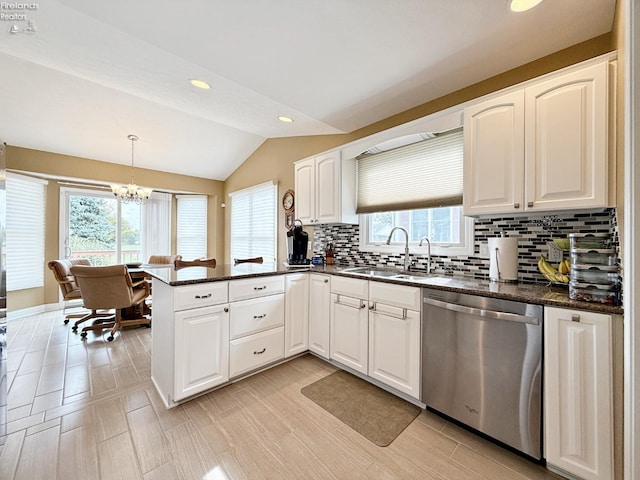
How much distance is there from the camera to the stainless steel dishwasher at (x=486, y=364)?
137 centimetres

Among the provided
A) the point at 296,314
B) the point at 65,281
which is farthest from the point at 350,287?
the point at 65,281

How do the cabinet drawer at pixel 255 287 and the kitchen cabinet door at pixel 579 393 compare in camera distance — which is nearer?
the kitchen cabinet door at pixel 579 393

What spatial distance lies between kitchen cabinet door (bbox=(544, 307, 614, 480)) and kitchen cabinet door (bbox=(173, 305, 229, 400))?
6.66ft

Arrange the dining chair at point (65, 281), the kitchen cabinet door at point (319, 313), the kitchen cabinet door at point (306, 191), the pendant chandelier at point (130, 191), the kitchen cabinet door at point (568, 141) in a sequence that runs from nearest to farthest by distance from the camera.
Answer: the kitchen cabinet door at point (568, 141) < the kitchen cabinet door at point (319, 313) < the kitchen cabinet door at point (306, 191) < the dining chair at point (65, 281) < the pendant chandelier at point (130, 191)

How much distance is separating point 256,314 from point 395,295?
117cm

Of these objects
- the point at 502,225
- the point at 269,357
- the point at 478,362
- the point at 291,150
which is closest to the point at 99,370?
the point at 269,357

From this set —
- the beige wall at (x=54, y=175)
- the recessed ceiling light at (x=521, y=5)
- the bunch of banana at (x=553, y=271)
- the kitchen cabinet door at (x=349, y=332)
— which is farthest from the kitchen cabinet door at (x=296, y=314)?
the beige wall at (x=54, y=175)

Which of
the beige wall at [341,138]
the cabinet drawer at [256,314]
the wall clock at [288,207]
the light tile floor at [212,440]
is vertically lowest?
the light tile floor at [212,440]

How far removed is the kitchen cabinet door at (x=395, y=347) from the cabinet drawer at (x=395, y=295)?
0.13ft

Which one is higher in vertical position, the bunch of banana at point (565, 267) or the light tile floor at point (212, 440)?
the bunch of banana at point (565, 267)

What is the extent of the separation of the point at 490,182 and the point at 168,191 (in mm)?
5628

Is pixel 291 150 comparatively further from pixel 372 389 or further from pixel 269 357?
pixel 372 389

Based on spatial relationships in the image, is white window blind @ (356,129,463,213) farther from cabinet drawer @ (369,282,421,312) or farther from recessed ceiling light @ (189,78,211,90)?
recessed ceiling light @ (189,78,211,90)

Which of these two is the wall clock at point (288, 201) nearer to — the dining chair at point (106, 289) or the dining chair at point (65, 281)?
the dining chair at point (106, 289)
